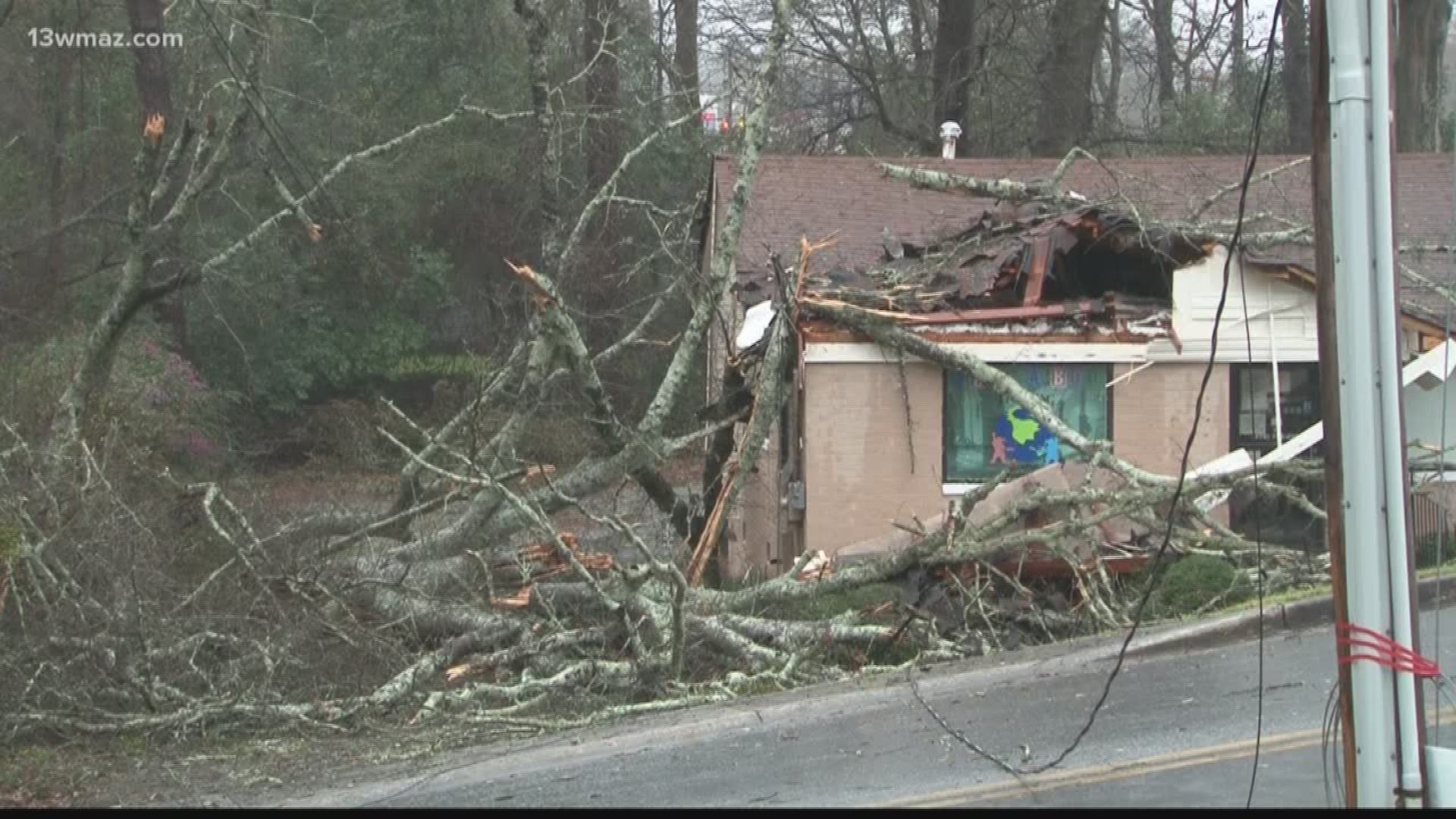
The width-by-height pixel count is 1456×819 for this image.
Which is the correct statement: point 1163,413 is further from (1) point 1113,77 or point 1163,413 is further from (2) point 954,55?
(1) point 1113,77

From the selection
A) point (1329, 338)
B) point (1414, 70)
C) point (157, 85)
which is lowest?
point (1329, 338)

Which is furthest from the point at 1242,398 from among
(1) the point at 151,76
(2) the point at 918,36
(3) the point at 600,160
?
(2) the point at 918,36

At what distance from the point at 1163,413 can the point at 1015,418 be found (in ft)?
4.26

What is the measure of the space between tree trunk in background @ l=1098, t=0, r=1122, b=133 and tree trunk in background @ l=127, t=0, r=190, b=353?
14.8m

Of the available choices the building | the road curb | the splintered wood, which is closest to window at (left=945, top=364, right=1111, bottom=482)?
the building

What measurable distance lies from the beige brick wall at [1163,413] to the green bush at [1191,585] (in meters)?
3.29

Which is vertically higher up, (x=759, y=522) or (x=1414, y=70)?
(x=1414, y=70)

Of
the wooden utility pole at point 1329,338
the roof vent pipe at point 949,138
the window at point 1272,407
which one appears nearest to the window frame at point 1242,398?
the window at point 1272,407

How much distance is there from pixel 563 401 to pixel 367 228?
53.6 ft

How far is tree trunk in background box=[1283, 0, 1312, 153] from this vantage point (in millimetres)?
17266

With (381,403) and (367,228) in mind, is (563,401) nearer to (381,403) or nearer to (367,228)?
(381,403)

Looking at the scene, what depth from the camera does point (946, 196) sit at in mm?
17156

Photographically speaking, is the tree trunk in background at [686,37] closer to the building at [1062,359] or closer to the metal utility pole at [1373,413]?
the building at [1062,359]

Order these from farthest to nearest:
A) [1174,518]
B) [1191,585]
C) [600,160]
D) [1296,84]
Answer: [600,160] < [1296,84] < [1191,585] < [1174,518]
